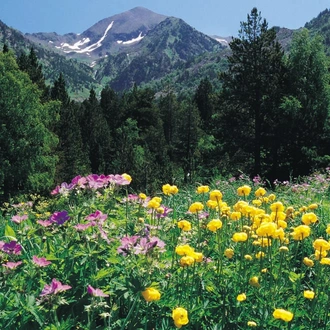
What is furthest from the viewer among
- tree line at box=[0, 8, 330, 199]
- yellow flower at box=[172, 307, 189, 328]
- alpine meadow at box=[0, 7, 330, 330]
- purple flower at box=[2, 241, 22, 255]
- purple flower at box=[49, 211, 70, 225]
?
tree line at box=[0, 8, 330, 199]

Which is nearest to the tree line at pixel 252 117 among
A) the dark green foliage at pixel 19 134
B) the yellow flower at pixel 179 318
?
the dark green foliage at pixel 19 134

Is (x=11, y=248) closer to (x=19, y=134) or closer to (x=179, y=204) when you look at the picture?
(x=179, y=204)

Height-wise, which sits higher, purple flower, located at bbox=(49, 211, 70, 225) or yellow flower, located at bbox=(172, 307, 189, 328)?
purple flower, located at bbox=(49, 211, 70, 225)

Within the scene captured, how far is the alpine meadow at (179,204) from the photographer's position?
2.12 metres

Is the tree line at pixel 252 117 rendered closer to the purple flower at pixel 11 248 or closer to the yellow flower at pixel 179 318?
the purple flower at pixel 11 248

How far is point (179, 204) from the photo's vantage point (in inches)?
223

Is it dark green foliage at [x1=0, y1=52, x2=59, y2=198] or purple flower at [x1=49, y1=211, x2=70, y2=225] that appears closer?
purple flower at [x1=49, y1=211, x2=70, y2=225]

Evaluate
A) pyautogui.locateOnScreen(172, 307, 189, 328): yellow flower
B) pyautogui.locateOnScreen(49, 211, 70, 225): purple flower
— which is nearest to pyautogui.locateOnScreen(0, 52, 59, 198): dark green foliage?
pyautogui.locateOnScreen(49, 211, 70, 225): purple flower

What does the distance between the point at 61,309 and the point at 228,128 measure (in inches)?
795

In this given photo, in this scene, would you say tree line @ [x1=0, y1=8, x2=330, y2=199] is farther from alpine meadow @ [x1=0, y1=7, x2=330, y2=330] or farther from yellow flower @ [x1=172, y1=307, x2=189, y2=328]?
yellow flower @ [x1=172, y1=307, x2=189, y2=328]

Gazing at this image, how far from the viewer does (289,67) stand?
21.5 m

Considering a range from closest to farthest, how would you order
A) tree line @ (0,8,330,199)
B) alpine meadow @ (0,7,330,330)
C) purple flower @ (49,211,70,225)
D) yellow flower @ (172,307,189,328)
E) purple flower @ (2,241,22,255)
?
yellow flower @ (172,307,189,328) < alpine meadow @ (0,7,330,330) < purple flower @ (2,241,22,255) < purple flower @ (49,211,70,225) < tree line @ (0,8,330,199)

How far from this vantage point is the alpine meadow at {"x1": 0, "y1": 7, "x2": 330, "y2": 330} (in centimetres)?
212

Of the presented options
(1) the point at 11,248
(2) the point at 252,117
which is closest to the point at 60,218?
(1) the point at 11,248
